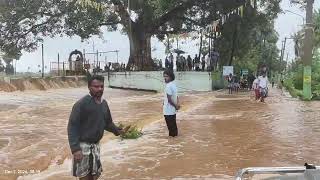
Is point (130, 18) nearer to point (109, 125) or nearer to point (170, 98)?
point (170, 98)

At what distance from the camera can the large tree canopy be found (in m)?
35.5

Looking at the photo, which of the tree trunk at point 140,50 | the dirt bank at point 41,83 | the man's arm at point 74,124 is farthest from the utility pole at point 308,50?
the dirt bank at point 41,83

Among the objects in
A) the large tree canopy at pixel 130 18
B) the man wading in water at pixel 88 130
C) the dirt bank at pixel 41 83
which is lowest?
the dirt bank at pixel 41 83

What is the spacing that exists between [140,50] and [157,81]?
11.7ft

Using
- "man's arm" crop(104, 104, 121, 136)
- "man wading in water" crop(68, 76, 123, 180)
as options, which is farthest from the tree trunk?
"man wading in water" crop(68, 76, 123, 180)

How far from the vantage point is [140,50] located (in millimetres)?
39312

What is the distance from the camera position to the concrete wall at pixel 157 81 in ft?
116

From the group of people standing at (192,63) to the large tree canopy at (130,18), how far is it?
8.83 ft

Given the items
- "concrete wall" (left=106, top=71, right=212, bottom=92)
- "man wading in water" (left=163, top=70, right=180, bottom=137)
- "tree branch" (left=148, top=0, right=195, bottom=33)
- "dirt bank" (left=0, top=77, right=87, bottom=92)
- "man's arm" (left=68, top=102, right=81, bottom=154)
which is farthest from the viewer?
"dirt bank" (left=0, top=77, right=87, bottom=92)

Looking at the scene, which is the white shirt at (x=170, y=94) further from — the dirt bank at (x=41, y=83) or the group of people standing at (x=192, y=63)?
the dirt bank at (x=41, y=83)

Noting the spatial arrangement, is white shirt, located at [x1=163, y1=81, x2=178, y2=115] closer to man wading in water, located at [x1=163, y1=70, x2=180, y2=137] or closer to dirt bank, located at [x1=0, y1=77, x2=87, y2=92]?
man wading in water, located at [x1=163, y1=70, x2=180, y2=137]

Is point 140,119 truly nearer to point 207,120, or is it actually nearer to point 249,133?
point 207,120

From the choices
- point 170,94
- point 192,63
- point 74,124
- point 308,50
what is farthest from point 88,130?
point 192,63

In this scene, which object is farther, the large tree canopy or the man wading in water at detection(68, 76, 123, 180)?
the large tree canopy
